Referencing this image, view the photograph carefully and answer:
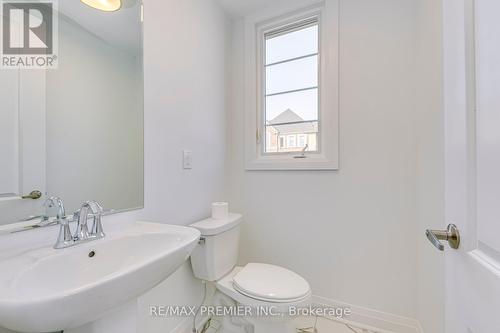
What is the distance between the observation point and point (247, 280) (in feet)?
3.88

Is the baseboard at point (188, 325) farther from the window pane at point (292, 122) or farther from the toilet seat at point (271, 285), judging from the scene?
the window pane at point (292, 122)

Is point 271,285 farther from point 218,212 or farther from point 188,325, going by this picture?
point 188,325

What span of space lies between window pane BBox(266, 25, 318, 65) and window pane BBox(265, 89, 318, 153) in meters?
0.30

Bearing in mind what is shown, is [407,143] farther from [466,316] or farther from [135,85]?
[135,85]

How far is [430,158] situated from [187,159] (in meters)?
1.31

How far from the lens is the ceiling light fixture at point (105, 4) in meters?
0.95

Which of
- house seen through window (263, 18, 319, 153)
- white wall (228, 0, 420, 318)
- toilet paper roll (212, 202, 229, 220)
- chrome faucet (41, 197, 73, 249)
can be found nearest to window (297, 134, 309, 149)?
house seen through window (263, 18, 319, 153)

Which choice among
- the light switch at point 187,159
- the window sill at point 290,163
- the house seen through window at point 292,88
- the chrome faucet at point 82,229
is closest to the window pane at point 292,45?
the house seen through window at point 292,88

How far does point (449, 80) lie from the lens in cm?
53

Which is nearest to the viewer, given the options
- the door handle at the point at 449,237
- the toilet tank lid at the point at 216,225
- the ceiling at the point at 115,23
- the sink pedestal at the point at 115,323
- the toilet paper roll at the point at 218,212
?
the door handle at the point at 449,237

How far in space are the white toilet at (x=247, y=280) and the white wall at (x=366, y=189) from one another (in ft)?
1.28

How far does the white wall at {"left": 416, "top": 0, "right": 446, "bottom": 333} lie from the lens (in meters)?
0.95

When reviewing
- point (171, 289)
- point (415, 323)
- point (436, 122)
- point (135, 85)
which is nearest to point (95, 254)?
point (171, 289)

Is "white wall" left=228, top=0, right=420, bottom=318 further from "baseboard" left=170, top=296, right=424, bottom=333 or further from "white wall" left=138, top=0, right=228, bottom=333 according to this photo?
"white wall" left=138, top=0, right=228, bottom=333
